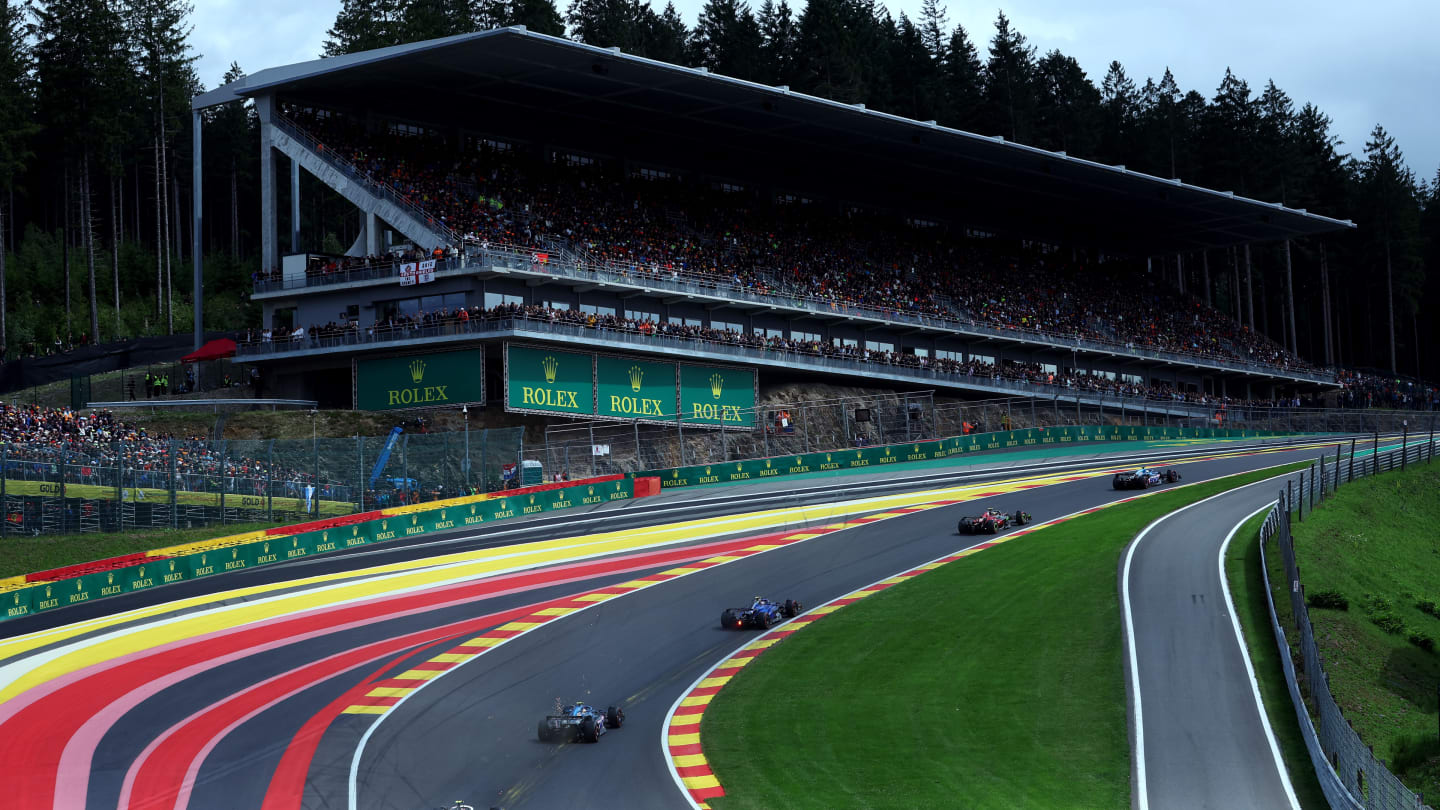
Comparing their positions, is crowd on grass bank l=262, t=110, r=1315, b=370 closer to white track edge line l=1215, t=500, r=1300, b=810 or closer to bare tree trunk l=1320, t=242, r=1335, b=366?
bare tree trunk l=1320, t=242, r=1335, b=366

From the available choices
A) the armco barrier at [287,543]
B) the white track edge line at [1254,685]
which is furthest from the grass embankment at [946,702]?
the armco barrier at [287,543]

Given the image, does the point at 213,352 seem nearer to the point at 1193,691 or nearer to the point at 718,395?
the point at 718,395

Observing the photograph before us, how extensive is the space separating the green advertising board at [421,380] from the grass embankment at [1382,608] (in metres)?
32.7

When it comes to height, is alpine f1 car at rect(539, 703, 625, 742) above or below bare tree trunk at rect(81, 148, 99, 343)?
below

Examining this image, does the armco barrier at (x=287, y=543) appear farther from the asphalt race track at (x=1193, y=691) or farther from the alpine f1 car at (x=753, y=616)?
the asphalt race track at (x=1193, y=691)

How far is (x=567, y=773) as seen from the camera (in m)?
22.0

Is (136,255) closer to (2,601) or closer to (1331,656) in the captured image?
(2,601)

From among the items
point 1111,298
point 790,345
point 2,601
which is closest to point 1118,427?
point 790,345

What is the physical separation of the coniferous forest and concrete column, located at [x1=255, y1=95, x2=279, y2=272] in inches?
633

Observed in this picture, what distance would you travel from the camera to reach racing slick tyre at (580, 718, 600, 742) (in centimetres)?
2358

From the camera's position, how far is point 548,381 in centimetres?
5781

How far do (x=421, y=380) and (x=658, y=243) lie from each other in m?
15.3

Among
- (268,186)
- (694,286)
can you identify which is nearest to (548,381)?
(694,286)

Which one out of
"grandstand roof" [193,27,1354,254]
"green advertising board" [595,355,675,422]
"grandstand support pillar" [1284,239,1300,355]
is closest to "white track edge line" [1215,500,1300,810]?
"green advertising board" [595,355,675,422]
